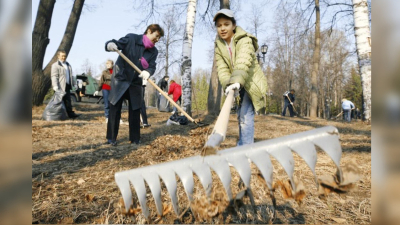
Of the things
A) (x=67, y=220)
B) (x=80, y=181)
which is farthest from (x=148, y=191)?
(x=80, y=181)

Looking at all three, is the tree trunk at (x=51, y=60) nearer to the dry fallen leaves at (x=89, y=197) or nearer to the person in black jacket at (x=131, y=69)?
the person in black jacket at (x=131, y=69)

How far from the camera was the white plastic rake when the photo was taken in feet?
4.34

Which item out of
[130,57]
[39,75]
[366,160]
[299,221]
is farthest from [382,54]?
[39,75]

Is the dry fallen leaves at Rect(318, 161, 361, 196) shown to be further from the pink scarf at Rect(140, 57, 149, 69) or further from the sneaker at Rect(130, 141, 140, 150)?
the pink scarf at Rect(140, 57, 149, 69)

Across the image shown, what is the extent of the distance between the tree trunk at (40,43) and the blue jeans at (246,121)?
8.24m

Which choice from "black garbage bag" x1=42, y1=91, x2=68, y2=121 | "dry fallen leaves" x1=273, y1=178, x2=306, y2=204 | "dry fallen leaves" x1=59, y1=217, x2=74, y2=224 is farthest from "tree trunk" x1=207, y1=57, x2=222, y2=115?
"dry fallen leaves" x1=273, y1=178, x2=306, y2=204

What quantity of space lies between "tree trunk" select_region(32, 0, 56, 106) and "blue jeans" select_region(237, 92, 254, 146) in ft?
27.0

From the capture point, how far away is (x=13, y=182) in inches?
40.1

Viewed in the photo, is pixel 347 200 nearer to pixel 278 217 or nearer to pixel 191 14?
pixel 278 217

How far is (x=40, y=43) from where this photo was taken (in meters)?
9.12

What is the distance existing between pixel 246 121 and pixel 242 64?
715 millimetres

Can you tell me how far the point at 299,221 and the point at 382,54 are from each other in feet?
3.97

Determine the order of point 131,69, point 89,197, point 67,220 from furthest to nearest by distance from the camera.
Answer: point 131,69
point 89,197
point 67,220

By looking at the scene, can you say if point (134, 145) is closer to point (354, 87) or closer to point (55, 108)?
point (55, 108)
